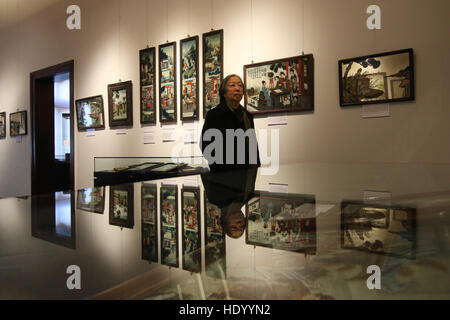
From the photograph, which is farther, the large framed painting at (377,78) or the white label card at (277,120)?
the white label card at (277,120)

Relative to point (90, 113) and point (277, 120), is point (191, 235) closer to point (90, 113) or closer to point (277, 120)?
point (277, 120)

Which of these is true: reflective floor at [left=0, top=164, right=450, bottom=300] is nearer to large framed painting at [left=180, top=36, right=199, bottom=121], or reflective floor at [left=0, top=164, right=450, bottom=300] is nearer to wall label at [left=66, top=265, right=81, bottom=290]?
wall label at [left=66, top=265, right=81, bottom=290]

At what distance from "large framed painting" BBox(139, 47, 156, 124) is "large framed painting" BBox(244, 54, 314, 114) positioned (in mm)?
1784

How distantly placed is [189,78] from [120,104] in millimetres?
1681

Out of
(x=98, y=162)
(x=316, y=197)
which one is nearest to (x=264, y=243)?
(x=316, y=197)

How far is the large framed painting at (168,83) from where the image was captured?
5160 millimetres

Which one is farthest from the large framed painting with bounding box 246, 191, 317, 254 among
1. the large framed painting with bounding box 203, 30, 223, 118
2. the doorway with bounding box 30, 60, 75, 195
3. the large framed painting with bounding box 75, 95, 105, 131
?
the doorway with bounding box 30, 60, 75, 195

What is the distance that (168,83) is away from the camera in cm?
523

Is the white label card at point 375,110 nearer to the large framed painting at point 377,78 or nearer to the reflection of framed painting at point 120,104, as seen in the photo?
the large framed painting at point 377,78

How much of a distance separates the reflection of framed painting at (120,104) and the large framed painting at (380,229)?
18.3 ft

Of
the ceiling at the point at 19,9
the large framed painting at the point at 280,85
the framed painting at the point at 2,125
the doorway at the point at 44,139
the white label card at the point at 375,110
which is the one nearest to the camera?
the white label card at the point at 375,110

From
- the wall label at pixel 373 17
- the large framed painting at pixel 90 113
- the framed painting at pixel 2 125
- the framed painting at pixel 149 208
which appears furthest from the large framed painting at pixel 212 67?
the framed painting at pixel 2 125

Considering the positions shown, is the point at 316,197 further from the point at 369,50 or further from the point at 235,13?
the point at 235,13

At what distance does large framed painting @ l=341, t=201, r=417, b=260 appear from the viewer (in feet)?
1.17
